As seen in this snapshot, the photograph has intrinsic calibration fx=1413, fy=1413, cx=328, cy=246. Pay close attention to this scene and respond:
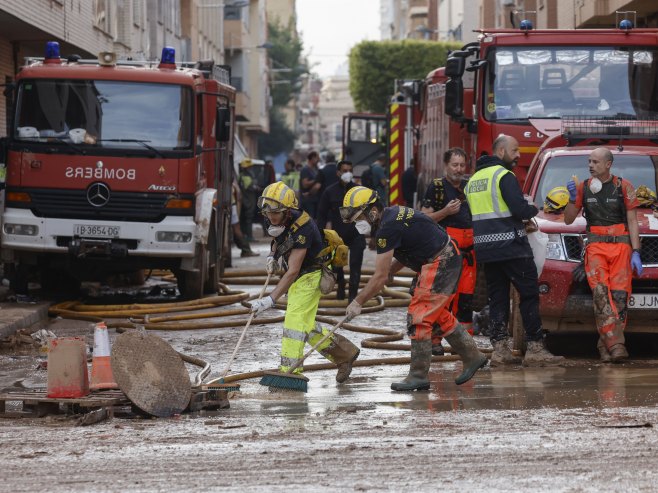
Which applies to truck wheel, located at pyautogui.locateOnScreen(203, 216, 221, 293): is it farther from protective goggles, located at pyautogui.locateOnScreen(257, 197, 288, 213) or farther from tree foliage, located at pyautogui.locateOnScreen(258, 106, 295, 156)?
tree foliage, located at pyautogui.locateOnScreen(258, 106, 295, 156)

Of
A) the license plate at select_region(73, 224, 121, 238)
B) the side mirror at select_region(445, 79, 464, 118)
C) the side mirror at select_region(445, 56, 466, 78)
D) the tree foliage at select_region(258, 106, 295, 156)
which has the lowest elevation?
the tree foliage at select_region(258, 106, 295, 156)

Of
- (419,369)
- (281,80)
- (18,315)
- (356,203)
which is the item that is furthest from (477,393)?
(281,80)

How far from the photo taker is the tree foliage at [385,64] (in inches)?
2840

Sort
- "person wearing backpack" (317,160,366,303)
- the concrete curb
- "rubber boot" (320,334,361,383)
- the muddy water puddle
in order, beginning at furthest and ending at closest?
"person wearing backpack" (317,160,366,303) < the concrete curb < "rubber boot" (320,334,361,383) < the muddy water puddle

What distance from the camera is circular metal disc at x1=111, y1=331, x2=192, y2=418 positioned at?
8.70 m

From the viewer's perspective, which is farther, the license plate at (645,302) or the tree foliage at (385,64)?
the tree foliage at (385,64)

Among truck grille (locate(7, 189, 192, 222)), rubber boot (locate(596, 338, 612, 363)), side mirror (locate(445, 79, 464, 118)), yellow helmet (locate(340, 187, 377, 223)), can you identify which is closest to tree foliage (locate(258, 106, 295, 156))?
truck grille (locate(7, 189, 192, 222))

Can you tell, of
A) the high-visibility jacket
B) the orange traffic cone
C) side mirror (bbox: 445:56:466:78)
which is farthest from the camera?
side mirror (bbox: 445:56:466:78)

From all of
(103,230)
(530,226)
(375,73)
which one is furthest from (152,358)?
(375,73)

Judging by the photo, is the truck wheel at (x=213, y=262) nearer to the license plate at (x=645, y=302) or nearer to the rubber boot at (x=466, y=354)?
the license plate at (x=645, y=302)

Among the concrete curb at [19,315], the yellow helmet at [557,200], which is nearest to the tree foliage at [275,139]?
the concrete curb at [19,315]

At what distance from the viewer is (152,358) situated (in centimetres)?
884

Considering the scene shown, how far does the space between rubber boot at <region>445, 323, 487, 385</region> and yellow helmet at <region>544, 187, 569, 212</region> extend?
2.32 m

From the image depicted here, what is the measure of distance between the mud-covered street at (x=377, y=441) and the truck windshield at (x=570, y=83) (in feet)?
19.8
